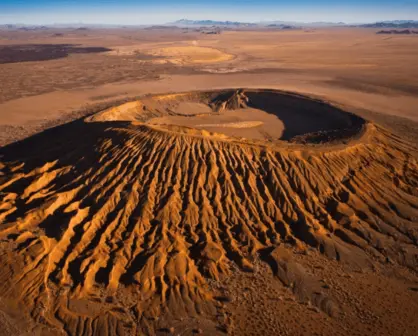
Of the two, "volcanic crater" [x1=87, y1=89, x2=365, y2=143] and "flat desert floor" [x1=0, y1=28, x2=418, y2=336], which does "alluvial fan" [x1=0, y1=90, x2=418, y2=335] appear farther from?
"volcanic crater" [x1=87, y1=89, x2=365, y2=143]

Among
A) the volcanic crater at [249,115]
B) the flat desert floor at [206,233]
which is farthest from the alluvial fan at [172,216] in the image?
the volcanic crater at [249,115]

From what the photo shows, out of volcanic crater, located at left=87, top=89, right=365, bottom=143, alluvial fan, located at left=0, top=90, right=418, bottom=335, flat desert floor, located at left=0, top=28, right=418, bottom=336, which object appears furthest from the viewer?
volcanic crater, located at left=87, top=89, right=365, bottom=143

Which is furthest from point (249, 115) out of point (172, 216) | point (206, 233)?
point (206, 233)

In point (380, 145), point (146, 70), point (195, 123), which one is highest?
point (380, 145)

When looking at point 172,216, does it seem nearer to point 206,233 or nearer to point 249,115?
point 206,233

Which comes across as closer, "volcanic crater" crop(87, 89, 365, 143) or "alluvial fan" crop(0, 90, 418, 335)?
"alluvial fan" crop(0, 90, 418, 335)

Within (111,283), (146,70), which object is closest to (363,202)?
(111,283)

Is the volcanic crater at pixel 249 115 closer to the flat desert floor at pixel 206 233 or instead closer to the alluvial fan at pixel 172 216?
the flat desert floor at pixel 206 233

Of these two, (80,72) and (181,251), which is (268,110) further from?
(80,72)

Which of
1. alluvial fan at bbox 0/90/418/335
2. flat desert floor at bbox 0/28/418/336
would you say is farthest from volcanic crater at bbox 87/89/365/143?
alluvial fan at bbox 0/90/418/335
